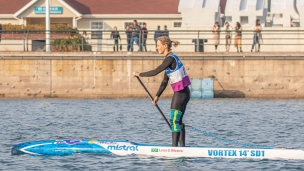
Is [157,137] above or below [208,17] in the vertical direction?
below

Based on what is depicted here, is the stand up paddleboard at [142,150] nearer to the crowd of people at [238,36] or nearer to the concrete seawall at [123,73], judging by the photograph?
the concrete seawall at [123,73]

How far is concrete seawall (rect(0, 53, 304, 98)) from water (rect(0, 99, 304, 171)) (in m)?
0.99

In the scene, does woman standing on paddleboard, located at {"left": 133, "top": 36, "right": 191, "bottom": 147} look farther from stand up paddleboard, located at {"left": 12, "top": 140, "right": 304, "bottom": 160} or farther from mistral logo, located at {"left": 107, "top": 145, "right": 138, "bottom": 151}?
mistral logo, located at {"left": 107, "top": 145, "right": 138, "bottom": 151}

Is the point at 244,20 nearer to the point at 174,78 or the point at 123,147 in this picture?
the point at 123,147

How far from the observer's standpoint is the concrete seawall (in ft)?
115

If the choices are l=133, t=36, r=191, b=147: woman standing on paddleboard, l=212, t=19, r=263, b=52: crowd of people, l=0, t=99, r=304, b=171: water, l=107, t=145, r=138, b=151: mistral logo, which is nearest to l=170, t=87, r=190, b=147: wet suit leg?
l=133, t=36, r=191, b=147: woman standing on paddleboard

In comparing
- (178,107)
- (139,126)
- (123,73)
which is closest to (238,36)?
(123,73)

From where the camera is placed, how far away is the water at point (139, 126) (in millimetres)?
15859

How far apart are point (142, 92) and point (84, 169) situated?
19.8 m

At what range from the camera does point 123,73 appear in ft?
115

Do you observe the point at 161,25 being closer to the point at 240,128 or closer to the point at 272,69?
the point at 272,69

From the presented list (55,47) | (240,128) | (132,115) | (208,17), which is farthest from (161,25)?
(240,128)

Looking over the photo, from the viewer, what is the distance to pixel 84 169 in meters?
15.3

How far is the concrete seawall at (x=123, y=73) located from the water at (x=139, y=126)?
3.25 ft
